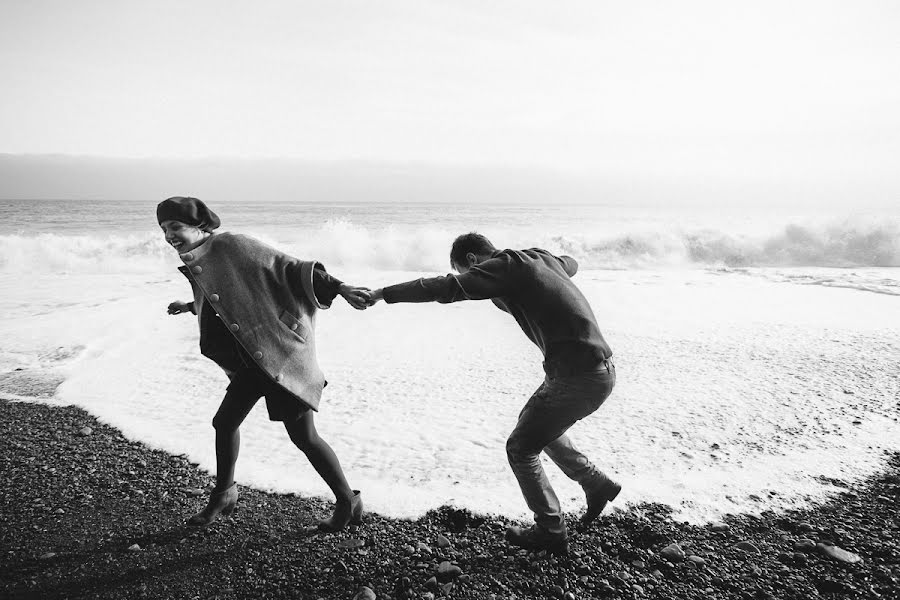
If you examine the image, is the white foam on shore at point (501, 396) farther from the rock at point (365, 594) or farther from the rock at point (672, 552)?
the rock at point (365, 594)

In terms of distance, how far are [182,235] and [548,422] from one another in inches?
82.7

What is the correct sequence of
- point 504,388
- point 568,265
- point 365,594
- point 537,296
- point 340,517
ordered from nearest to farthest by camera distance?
point 365,594
point 537,296
point 340,517
point 568,265
point 504,388

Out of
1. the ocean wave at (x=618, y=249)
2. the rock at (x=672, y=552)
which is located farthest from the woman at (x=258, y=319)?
the ocean wave at (x=618, y=249)

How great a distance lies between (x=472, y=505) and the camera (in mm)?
3355

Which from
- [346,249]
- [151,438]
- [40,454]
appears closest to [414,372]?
[151,438]

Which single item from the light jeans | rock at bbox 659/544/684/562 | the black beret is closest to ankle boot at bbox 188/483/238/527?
the black beret

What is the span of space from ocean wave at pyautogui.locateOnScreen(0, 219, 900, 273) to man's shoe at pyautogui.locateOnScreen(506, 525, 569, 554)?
16066 millimetres

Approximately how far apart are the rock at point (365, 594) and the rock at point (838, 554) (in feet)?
7.43

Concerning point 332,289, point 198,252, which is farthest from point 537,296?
point 198,252

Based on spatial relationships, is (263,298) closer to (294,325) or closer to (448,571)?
(294,325)

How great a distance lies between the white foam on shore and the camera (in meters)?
3.69

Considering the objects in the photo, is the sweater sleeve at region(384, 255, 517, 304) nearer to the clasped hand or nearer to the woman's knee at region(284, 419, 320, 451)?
the clasped hand

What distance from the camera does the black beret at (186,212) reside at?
2.76 meters

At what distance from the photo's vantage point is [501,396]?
5.38 m
